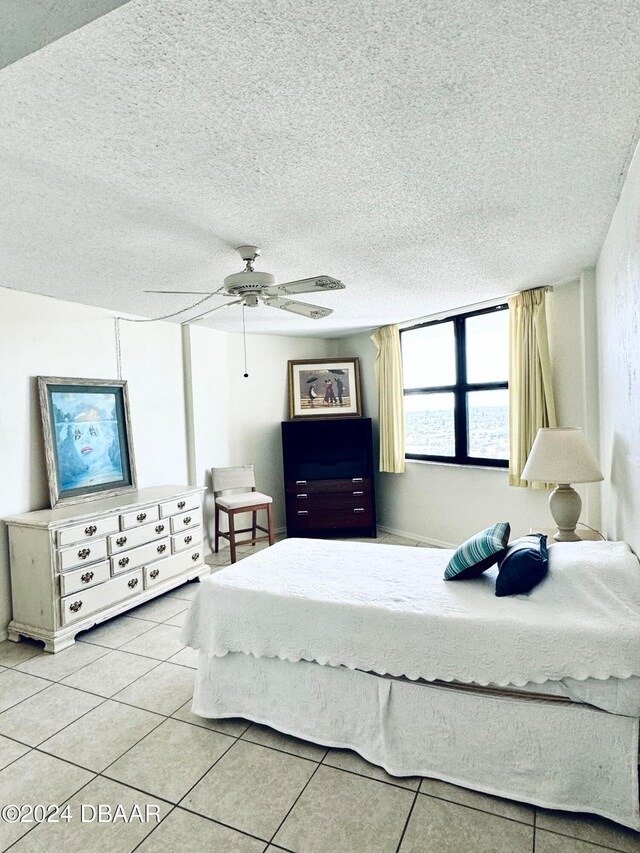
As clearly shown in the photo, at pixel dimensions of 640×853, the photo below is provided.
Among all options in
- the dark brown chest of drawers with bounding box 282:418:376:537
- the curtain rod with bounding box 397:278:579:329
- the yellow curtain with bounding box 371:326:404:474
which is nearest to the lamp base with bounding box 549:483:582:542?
the curtain rod with bounding box 397:278:579:329

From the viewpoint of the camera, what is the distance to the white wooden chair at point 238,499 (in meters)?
4.55

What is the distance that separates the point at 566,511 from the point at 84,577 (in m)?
3.03

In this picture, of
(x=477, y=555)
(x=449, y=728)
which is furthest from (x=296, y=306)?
(x=449, y=728)

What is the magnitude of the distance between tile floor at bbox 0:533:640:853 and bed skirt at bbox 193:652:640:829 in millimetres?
60

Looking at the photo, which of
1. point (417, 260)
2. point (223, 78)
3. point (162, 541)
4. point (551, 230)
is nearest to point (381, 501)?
point (162, 541)

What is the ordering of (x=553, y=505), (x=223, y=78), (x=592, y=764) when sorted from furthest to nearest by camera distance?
(x=553, y=505)
(x=592, y=764)
(x=223, y=78)

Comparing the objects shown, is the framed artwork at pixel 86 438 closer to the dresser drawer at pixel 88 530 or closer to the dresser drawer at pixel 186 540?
the dresser drawer at pixel 88 530

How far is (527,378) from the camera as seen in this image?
385cm

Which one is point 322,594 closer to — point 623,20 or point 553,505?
point 553,505

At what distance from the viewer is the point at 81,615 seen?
3074 mm

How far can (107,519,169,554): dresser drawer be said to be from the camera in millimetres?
3301

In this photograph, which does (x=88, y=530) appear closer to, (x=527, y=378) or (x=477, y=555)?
(x=477, y=555)

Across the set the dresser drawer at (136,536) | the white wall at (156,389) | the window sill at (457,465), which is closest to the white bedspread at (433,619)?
the dresser drawer at (136,536)

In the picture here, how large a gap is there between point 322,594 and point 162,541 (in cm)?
202
